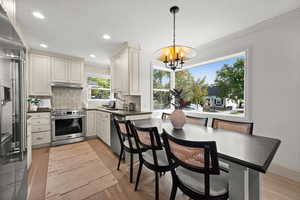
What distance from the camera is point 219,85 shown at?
3113 mm

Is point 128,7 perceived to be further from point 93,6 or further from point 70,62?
point 70,62

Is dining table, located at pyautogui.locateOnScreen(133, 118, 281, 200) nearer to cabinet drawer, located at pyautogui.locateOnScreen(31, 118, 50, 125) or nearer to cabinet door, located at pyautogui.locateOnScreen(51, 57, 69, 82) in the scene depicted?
cabinet drawer, located at pyautogui.locateOnScreen(31, 118, 50, 125)

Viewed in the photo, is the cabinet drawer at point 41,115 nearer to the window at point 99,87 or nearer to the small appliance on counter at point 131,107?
the window at point 99,87

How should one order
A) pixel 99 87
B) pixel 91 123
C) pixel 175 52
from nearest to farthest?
1. pixel 175 52
2. pixel 91 123
3. pixel 99 87

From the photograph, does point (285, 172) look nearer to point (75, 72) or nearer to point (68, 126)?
point (68, 126)

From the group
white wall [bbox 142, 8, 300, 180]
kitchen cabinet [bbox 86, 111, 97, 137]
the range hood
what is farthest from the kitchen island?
white wall [bbox 142, 8, 300, 180]

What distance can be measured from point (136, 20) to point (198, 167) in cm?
234

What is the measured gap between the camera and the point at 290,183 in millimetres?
1856

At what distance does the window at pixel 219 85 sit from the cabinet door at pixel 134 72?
5.21 ft

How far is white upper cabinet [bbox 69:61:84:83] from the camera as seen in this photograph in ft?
12.9

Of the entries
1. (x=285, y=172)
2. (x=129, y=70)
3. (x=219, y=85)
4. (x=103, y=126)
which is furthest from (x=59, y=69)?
(x=285, y=172)

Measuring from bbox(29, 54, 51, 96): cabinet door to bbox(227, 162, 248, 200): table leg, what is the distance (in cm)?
452

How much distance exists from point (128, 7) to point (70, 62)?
3.02 m

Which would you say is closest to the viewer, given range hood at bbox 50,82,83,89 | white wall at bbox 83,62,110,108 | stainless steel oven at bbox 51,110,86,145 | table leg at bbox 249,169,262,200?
table leg at bbox 249,169,262,200
